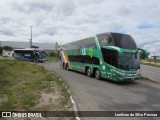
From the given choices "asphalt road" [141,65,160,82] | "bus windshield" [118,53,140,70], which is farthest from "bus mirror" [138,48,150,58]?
"asphalt road" [141,65,160,82]

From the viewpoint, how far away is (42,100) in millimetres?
8906

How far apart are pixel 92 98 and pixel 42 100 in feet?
8.05

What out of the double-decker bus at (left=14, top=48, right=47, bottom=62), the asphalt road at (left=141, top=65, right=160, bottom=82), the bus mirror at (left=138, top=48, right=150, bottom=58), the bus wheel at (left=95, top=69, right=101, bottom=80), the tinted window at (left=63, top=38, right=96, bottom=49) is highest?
the tinted window at (left=63, top=38, right=96, bottom=49)

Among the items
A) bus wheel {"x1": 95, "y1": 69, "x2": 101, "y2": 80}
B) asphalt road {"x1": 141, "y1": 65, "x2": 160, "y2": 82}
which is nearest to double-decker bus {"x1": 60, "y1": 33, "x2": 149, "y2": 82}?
bus wheel {"x1": 95, "y1": 69, "x2": 101, "y2": 80}

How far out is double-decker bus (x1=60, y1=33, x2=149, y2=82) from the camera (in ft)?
47.8

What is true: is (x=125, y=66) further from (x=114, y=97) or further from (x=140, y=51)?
(x=114, y=97)

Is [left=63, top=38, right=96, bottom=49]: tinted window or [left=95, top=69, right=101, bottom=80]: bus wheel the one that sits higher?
[left=63, top=38, right=96, bottom=49]: tinted window

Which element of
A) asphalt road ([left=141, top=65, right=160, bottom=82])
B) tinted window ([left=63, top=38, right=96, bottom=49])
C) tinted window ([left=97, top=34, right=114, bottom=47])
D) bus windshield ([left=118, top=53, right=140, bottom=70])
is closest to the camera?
bus windshield ([left=118, top=53, right=140, bottom=70])

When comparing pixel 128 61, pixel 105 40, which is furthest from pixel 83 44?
pixel 128 61

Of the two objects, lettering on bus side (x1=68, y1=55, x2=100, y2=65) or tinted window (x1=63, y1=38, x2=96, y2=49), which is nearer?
lettering on bus side (x1=68, y1=55, x2=100, y2=65)

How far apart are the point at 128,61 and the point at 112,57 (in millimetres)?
1176

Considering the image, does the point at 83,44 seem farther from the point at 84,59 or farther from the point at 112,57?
the point at 112,57

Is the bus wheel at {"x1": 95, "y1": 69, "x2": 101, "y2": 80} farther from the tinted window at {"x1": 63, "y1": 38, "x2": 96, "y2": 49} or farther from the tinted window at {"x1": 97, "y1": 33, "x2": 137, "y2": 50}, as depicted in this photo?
the tinted window at {"x1": 97, "y1": 33, "x2": 137, "y2": 50}

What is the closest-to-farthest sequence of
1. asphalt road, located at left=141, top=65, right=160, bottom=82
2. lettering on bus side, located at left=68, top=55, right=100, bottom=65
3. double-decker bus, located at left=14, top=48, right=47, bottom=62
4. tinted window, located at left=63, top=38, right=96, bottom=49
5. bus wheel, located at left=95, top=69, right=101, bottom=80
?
bus wheel, located at left=95, top=69, right=101, bottom=80
lettering on bus side, located at left=68, top=55, right=100, bottom=65
tinted window, located at left=63, top=38, right=96, bottom=49
asphalt road, located at left=141, top=65, right=160, bottom=82
double-decker bus, located at left=14, top=48, right=47, bottom=62
